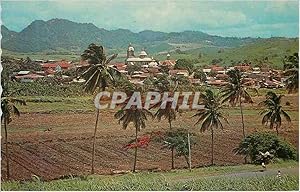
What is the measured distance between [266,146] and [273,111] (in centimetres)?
31

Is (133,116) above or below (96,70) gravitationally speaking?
below

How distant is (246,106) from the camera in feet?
21.2

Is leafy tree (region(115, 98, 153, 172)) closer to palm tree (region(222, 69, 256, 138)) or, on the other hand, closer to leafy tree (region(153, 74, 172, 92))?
leafy tree (region(153, 74, 172, 92))

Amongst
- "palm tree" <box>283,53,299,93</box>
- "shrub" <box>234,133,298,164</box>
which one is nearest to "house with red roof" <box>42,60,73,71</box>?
"shrub" <box>234,133,298,164</box>

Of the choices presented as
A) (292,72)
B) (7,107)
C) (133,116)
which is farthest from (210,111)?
(7,107)

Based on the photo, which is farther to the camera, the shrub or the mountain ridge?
the shrub

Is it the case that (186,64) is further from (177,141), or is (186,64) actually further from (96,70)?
(96,70)

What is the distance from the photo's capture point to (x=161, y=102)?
645 centimetres

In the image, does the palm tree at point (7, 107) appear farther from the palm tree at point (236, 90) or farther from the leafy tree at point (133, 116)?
the palm tree at point (236, 90)

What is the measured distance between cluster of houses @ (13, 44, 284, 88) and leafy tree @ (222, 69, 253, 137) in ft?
0.14

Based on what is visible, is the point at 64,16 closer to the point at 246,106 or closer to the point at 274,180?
the point at 246,106

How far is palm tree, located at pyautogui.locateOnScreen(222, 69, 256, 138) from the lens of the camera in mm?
6445

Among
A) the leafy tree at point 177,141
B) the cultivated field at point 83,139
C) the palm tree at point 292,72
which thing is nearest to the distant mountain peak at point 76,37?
the palm tree at point 292,72

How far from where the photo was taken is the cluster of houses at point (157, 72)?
6.43 metres
